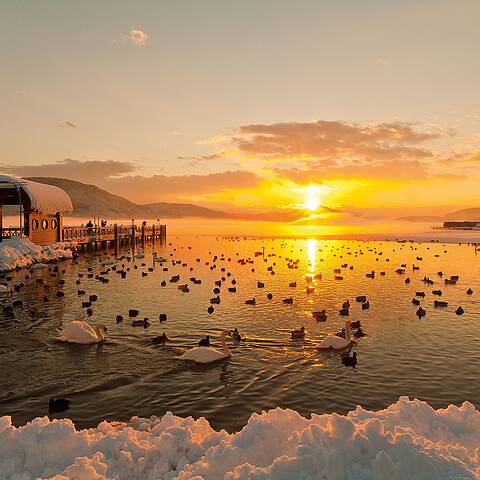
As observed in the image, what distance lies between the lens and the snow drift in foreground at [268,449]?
7844 millimetres

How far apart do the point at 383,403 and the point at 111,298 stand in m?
24.6

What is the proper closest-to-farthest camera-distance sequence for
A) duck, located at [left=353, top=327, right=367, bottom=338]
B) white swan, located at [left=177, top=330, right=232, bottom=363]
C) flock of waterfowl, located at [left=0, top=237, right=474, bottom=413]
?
white swan, located at [left=177, top=330, right=232, bottom=363] < flock of waterfowl, located at [left=0, top=237, right=474, bottom=413] < duck, located at [left=353, top=327, right=367, bottom=338]

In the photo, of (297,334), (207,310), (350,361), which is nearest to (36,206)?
(207,310)

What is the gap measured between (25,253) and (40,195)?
926 centimetres

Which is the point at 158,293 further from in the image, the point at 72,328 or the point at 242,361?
the point at 242,361

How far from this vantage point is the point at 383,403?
15.1m

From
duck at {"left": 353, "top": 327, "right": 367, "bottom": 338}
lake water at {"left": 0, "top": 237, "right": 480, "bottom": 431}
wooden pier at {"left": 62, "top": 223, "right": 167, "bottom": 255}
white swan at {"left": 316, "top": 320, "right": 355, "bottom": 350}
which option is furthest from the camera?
wooden pier at {"left": 62, "top": 223, "right": 167, "bottom": 255}

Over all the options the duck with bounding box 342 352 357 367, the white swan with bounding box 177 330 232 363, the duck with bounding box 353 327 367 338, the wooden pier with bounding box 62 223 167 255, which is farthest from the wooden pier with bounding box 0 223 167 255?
the duck with bounding box 342 352 357 367

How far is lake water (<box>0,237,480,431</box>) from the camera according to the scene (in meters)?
15.2

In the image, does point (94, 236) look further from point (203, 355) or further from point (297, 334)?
point (203, 355)

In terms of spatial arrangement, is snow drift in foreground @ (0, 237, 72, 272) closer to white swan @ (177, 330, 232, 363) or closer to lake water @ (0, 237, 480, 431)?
lake water @ (0, 237, 480, 431)

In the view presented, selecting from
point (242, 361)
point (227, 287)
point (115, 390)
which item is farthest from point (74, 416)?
point (227, 287)

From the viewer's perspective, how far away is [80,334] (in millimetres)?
21594

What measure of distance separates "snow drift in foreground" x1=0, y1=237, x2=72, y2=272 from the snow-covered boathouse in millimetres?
2018
